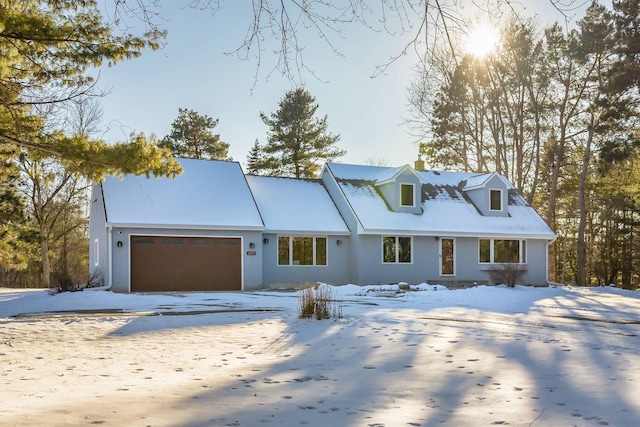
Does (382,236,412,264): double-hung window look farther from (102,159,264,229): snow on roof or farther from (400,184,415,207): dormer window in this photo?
(102,159,264,229): snow on roof

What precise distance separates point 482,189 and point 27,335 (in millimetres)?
20402

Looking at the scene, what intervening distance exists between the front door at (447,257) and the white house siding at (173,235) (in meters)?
7.61

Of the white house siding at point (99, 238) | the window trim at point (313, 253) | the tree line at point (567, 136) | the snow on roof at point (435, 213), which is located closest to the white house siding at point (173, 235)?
the white house siding at point (99, 238)

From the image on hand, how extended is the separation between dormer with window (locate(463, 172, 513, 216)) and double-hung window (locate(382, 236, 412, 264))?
430 centimetres

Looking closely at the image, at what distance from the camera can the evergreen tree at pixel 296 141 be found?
129 feet

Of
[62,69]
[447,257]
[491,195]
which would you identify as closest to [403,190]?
[447,257]

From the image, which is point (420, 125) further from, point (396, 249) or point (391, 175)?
point (396, 249)

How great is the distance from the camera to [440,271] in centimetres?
2358

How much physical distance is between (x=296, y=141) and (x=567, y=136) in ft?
54.8

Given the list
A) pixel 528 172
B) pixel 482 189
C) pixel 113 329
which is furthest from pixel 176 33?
pixel 528 172

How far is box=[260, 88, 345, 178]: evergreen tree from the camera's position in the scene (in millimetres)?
39438

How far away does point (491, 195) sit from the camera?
25.6 m

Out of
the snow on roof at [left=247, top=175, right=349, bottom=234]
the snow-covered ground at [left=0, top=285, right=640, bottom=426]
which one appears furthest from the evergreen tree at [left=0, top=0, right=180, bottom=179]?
the snow on roof at [left=247, top=175, right=349, bottom=234]

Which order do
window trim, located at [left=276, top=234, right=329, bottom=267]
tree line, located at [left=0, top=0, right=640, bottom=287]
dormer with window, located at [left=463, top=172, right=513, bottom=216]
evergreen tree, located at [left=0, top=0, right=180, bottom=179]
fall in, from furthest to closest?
dormer with window, located at [left=463, top=172, right=513, bottom=216] → window trim, located at [left=276, top=234, right=329, bottom=267] → evergreen tree, located at [left=0, top=0, right=180, bottom=179] → tree line, located at [left=0, top=0, right=640, bottom=287]
